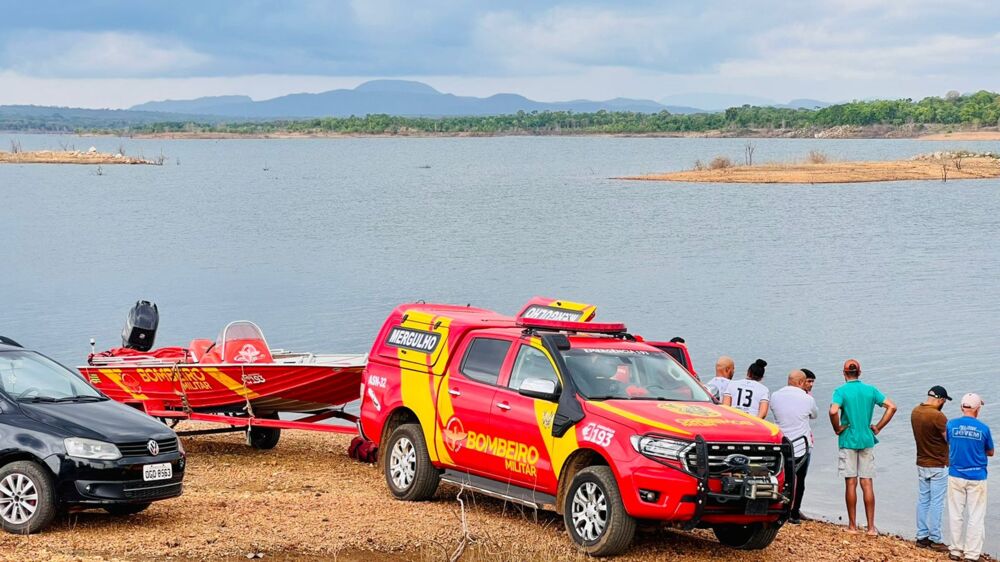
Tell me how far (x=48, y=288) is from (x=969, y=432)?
36.3 meters

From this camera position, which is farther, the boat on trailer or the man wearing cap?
the boat on trailer

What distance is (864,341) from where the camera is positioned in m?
31.3

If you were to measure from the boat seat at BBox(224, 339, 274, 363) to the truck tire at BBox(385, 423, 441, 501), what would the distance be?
11.6 feet

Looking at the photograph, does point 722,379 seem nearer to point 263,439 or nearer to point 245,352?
point 245,352

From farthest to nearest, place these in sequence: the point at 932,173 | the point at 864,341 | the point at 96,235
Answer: the point at 932,173 → the point at 96,235 → the point at 864,341

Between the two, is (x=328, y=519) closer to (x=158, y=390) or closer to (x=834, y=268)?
(x=158, y=390)

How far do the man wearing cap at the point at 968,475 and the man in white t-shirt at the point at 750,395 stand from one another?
179 centimetres

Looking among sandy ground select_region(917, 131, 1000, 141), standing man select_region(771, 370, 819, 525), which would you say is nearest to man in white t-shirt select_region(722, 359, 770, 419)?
standing man select_region(771, 370, 819, 525)

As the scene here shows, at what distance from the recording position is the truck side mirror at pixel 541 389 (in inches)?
483

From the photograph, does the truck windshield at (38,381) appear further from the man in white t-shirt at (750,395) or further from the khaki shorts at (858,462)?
the khaki shorts at (858,462)

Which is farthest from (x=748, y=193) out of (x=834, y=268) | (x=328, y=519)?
(x=328, y=519)

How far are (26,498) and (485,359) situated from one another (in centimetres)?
437

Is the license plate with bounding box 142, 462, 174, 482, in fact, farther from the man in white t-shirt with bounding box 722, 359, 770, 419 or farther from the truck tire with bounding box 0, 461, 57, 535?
the man in white t-shirt with bounding box 722, 359, 770, 419

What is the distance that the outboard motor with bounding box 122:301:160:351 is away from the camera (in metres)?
19.2
